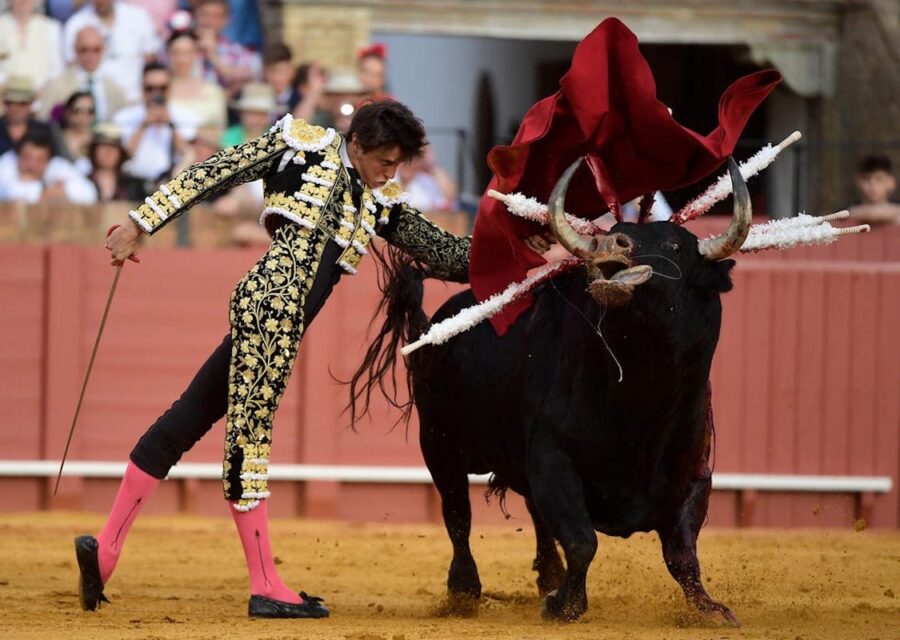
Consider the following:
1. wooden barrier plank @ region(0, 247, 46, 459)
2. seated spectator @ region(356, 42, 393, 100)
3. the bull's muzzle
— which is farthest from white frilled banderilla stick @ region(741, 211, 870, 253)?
wooden barrier plank @ region(0, 247, 46, 459)

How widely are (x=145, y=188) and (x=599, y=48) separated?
14.5 feet

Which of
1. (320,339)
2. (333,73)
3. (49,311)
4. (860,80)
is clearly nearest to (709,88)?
(860,80)

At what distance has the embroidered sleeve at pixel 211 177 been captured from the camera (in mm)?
4566

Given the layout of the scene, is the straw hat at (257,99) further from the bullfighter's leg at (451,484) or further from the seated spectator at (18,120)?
the bullfighter's leg at (451,484)

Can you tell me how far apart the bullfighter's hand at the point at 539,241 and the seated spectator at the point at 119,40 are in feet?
14.8

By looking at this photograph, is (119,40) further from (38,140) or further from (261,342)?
(261,342)

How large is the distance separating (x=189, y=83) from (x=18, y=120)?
0.86m

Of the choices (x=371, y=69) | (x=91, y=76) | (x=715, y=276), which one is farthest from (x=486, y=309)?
(x=91, y=76)

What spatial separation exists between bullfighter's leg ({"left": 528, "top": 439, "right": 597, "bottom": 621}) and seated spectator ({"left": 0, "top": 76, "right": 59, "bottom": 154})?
475 cm

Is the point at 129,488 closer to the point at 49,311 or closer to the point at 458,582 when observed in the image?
the point at 458,582

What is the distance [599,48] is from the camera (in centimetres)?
461

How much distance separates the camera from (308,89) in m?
8.98

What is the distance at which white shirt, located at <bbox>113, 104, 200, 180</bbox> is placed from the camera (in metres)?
8.63

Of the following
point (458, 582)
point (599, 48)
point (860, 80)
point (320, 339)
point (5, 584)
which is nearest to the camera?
point (599, 48)
